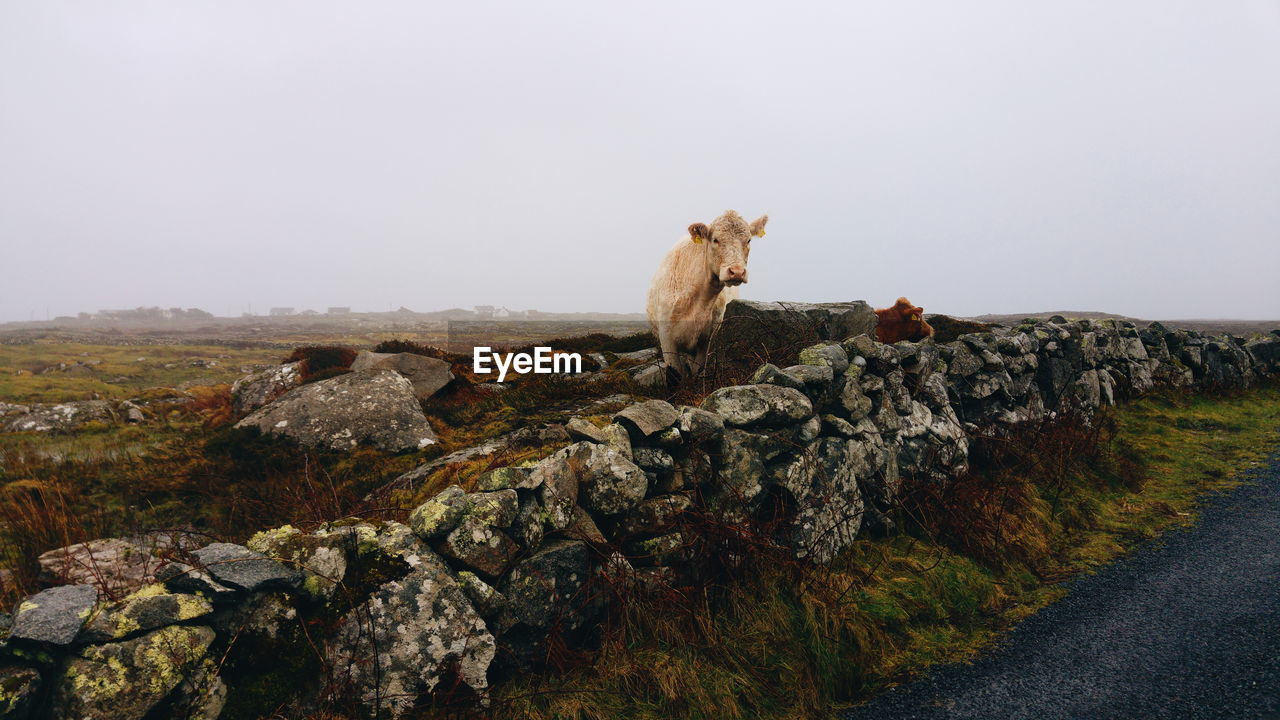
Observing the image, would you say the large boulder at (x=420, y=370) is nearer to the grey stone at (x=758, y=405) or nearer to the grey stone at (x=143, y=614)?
the grey stone at (x=758, y=405)

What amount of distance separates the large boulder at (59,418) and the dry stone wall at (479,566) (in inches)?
563

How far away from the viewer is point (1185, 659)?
395 centimetres

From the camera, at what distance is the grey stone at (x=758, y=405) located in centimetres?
473

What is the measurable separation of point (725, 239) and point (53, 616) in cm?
755

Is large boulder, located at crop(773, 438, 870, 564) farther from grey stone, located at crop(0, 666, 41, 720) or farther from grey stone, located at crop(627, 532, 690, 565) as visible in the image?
grey stone, located at crop(0, 666, 41, 720)

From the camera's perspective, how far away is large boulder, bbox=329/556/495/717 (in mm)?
2830

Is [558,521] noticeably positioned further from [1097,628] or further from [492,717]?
[1097,628]

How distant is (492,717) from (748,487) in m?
2.38

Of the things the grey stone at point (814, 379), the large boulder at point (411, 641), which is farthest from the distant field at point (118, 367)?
the large boulder at point (411, 641)

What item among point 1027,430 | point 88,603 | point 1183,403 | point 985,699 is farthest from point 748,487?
point 1183,403

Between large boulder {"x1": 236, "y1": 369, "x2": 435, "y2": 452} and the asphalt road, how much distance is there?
7.49m

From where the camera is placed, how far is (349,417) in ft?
28.7

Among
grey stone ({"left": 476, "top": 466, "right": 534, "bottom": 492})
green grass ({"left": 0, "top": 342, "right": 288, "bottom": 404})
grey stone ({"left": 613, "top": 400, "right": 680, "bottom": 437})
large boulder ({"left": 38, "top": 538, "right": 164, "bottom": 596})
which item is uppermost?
grey stone ({"left": 613, "top": 400, "right": 680, "bottom": 437})

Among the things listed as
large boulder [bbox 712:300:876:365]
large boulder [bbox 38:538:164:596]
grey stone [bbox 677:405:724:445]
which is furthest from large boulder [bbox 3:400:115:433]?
grey stone [bbox 677:405:724:445]
